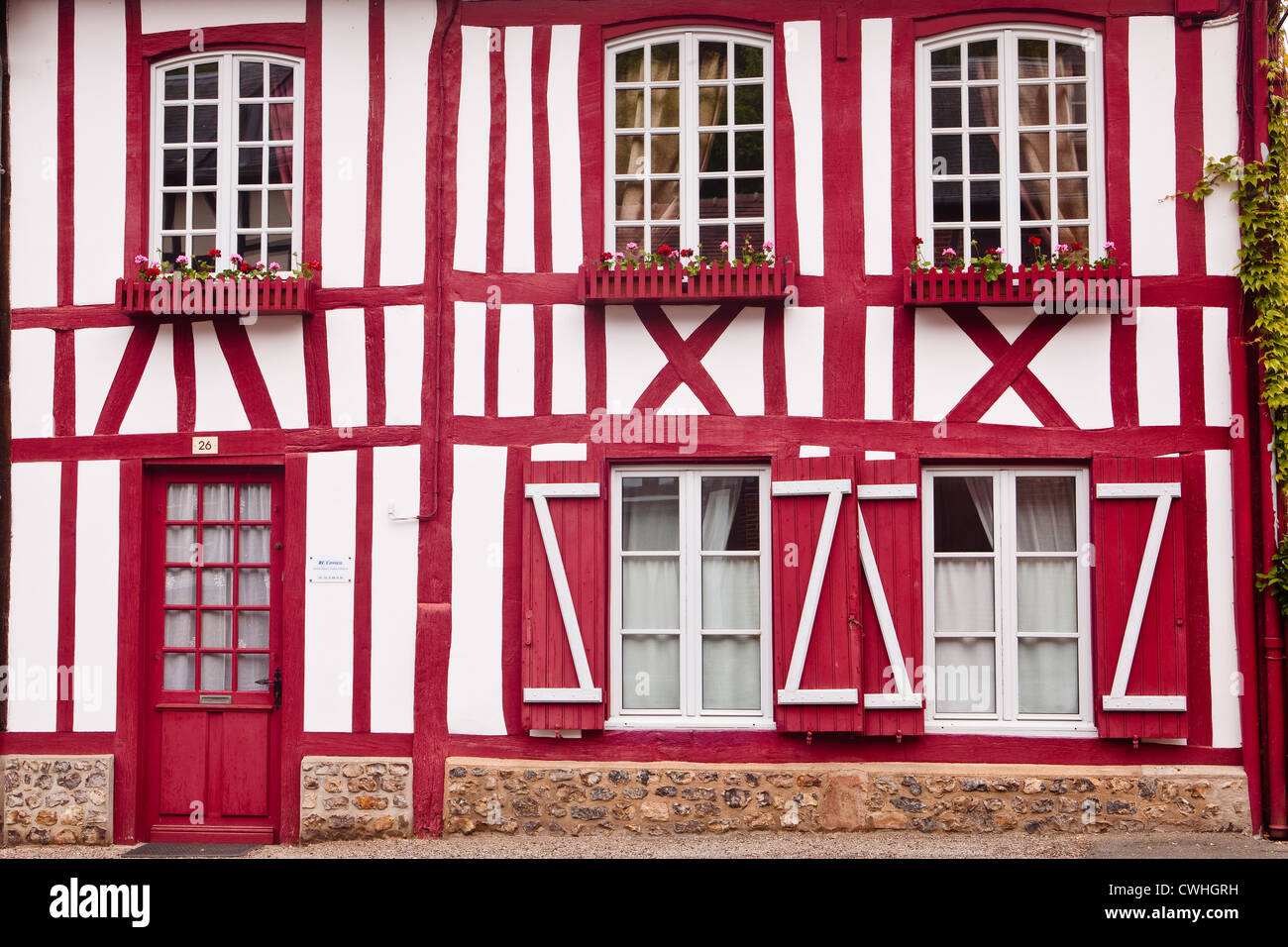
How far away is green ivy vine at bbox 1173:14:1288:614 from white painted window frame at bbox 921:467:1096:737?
3.24 ft

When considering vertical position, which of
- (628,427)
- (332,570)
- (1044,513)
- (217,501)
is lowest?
(332,570)

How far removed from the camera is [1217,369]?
7.02 m

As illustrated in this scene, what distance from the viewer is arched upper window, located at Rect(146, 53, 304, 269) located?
24.8ft

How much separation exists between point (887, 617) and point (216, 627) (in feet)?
13.3

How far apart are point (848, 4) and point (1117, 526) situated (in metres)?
3.45

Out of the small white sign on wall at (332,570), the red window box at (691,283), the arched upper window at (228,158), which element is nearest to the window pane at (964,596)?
the red window box at (691,283)

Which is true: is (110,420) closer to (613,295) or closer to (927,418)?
(613,295)

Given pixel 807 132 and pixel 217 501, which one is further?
pixel 217 501

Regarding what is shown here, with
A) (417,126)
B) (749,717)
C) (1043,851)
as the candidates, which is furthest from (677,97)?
(1043,851)

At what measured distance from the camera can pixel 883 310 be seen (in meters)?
7.20

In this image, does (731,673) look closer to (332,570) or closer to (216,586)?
(332,570)

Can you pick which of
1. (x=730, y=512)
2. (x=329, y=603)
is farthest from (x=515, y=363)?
(x=329, y=603)

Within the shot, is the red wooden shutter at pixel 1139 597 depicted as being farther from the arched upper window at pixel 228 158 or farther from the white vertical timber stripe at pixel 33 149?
the white vertical timber stripe at pixel 33 149

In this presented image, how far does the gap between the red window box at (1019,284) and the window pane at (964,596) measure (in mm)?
1524
